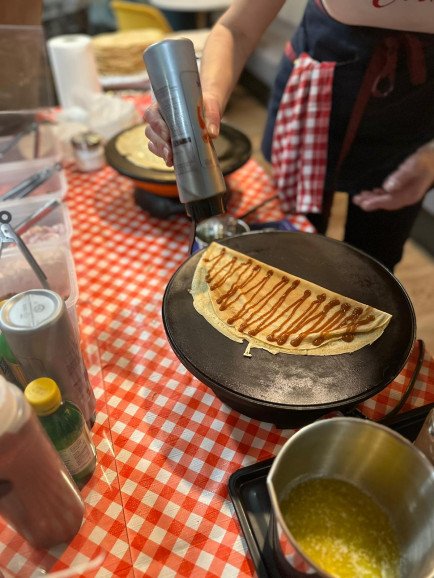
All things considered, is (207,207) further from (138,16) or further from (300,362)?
(138,16)

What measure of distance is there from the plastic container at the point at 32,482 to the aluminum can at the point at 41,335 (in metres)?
0.11

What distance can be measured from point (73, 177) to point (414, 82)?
1118mm

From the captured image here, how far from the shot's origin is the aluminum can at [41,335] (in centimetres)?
59

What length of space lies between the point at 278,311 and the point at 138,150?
789 mm

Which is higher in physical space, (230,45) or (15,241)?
(230,45)

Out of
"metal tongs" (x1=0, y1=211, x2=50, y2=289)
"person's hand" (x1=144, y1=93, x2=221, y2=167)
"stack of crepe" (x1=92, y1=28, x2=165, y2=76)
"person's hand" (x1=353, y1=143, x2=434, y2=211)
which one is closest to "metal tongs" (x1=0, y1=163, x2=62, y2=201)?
"metal tongs" (x1=0, y1=211, x2=50, y2=289)

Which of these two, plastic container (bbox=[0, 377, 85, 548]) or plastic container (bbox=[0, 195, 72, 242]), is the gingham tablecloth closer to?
plastic container (bbox=[0, 377, 85, 548])

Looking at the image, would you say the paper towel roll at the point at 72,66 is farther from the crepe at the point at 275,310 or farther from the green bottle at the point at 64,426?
the green bottle at the point at 64,426

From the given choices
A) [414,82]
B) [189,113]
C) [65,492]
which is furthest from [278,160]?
[65,492]

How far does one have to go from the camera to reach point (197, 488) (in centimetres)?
73

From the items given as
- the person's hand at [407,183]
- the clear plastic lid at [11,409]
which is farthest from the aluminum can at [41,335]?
the person's hand at [407,183]

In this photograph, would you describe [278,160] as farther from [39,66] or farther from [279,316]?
[39,66]

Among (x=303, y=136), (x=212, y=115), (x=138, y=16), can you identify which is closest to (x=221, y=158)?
(x=303, y=136)

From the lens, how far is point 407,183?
106 centimetres
